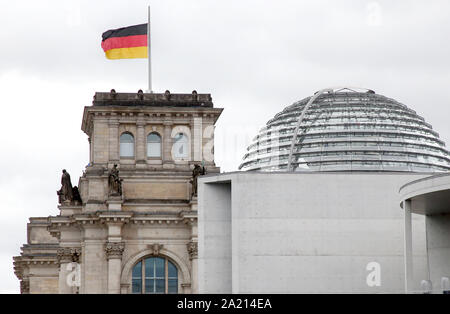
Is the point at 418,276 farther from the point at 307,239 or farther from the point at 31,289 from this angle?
the point at 31,289

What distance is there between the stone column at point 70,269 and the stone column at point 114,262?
10.8 feet

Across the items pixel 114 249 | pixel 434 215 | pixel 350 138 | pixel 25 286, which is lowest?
pixel 434 215

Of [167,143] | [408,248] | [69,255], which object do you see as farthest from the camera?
[167,143]

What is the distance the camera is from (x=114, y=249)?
9781 centimetres

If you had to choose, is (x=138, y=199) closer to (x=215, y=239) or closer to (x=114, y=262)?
(x=114, y=262)

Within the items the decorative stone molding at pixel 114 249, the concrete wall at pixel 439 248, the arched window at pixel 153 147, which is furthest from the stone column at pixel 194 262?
the concrete wall at pixel 439 248

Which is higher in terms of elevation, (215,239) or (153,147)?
(153,147)

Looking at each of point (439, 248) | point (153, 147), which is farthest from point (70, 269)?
point (439, 248)

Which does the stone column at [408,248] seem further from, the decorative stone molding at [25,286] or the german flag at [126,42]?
the decorative stone molding at [25,286]

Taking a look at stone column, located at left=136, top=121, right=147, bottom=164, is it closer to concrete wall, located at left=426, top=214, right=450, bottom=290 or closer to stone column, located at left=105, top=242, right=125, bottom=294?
stone column, located at left=105, top=242, right=125, bottom=294

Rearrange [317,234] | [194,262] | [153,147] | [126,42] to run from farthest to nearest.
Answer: [126,42]
[153,147]
[194,262]
[317,234]

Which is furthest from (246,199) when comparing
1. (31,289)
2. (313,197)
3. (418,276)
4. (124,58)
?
(31,289)

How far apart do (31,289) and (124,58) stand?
95.2 ft

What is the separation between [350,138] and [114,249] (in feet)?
128
